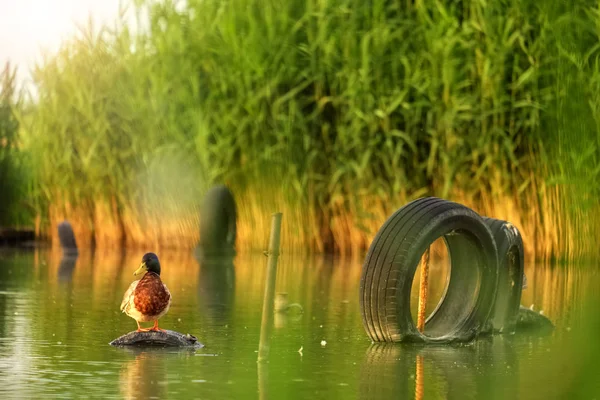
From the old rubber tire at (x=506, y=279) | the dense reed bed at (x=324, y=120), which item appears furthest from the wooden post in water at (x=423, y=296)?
the dense reed bed at (x=324, y=120)

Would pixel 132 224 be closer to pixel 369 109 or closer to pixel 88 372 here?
pixel 369 109

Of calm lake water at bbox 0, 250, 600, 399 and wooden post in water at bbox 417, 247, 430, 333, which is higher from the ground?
wooden post in water at bbox 417, 247, 430, 333

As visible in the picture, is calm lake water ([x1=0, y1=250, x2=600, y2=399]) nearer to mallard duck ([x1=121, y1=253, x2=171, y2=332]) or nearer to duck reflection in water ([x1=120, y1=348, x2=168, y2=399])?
duck reflection in water ([x1=120, y1=348, x2=168, y2=399])

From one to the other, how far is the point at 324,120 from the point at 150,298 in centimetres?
1325

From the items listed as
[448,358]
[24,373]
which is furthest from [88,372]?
[448,358]

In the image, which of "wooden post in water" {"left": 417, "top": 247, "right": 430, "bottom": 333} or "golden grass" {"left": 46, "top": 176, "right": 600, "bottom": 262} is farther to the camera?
"golden grass" {"left": 46, "top": 176, "right": 600, "bottom": 262}

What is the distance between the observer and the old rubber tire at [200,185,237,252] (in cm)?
2219

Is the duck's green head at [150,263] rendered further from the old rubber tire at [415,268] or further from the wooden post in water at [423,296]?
the wooden post in water at [423,296]

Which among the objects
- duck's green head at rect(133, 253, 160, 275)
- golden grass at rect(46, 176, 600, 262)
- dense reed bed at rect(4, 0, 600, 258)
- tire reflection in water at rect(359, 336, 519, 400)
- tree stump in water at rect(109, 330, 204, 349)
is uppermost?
dense reed bed at rect(4, 0, 600, 258)

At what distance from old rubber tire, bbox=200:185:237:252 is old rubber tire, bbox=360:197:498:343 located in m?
10.1

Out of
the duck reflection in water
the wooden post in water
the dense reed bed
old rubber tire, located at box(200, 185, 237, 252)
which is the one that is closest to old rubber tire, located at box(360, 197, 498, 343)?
the wooden post in water

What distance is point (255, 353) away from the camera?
10.4 metres

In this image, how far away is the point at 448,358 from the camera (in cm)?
1052

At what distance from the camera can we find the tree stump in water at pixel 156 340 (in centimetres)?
1055
